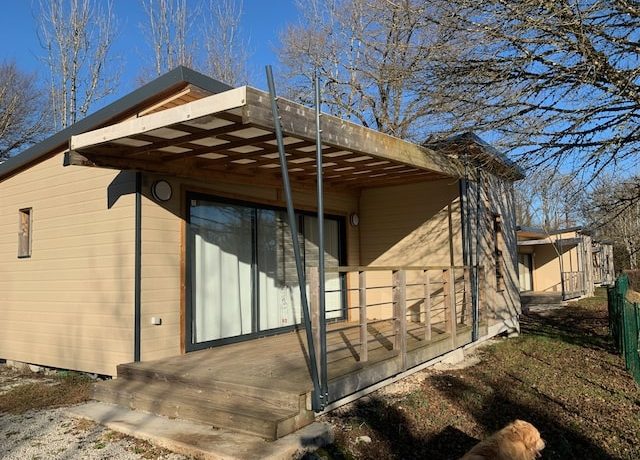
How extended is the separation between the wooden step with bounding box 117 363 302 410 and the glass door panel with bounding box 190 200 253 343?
3.57ft

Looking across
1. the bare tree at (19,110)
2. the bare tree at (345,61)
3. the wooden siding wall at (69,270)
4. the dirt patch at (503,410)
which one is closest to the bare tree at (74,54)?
the bare tree at (19,110)

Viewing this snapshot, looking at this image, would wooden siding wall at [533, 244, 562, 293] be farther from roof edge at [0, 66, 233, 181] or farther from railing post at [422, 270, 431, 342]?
roof edge at [0, 66, 233, 181]

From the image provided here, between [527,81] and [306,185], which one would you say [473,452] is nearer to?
[527,81]

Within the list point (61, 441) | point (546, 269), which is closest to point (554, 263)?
point (546, 269)

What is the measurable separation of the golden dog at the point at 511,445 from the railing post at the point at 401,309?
180 cm

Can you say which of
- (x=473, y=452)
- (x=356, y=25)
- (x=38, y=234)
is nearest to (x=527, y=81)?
(x=473, y=452)

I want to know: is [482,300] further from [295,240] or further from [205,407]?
[205,407]

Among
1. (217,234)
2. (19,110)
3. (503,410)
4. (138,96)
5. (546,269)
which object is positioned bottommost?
(503,410)

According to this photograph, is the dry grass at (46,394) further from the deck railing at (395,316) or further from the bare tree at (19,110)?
the bare tree at (19,110)

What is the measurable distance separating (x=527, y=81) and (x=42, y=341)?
7.24 m

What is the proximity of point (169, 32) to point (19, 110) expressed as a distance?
624 cm

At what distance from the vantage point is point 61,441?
4332mm

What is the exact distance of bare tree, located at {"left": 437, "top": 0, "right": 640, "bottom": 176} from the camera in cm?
564

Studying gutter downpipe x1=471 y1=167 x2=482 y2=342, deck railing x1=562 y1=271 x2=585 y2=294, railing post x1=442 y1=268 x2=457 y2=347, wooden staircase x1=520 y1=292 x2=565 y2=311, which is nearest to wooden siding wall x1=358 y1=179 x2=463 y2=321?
gutter downpipe x1=471 y1=167 x2=482 y2=342
